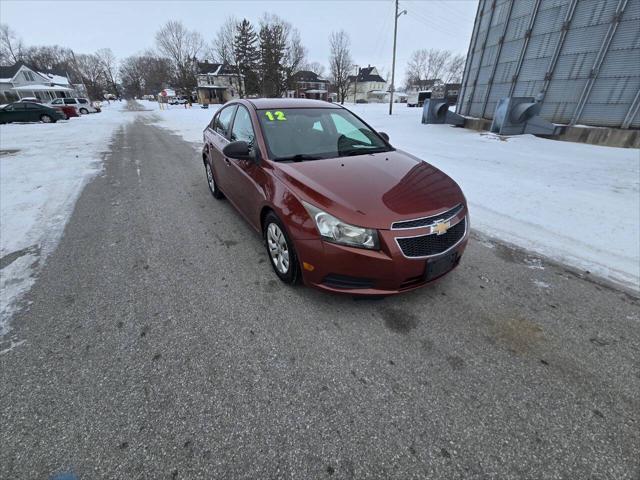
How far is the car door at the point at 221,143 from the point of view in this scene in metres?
4.04

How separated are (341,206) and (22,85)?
74249mm

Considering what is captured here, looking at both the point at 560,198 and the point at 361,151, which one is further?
the point at 560,198

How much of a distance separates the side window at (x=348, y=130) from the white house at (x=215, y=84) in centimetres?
6466

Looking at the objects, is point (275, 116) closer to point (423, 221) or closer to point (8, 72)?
point (423, 221)

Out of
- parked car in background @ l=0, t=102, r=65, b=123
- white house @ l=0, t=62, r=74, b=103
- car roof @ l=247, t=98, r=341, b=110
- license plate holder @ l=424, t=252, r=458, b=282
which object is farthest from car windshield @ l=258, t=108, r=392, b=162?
white house @ l=0, t=62, r=74, b=103

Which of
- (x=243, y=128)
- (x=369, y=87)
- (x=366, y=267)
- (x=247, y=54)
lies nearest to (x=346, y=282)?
(x=366, y=267)

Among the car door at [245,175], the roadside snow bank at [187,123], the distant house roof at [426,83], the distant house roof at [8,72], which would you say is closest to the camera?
the car door at [245,175]

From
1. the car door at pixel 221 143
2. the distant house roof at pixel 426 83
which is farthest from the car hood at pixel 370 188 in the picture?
the distant house roof at pixel 426 83

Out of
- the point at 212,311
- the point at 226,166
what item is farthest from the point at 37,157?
the point at 212,311

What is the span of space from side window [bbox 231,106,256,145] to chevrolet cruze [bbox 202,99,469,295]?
30 millimetres

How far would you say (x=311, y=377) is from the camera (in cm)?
194

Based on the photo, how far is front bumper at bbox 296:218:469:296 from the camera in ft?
7.07

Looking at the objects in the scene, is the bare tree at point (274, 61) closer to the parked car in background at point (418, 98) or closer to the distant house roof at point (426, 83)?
the parked car in background at point (418, 98)

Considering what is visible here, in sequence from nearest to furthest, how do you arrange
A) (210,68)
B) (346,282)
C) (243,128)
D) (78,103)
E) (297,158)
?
(346,282) < (297,158) < (243,128) < (78,103) < (210,68)
